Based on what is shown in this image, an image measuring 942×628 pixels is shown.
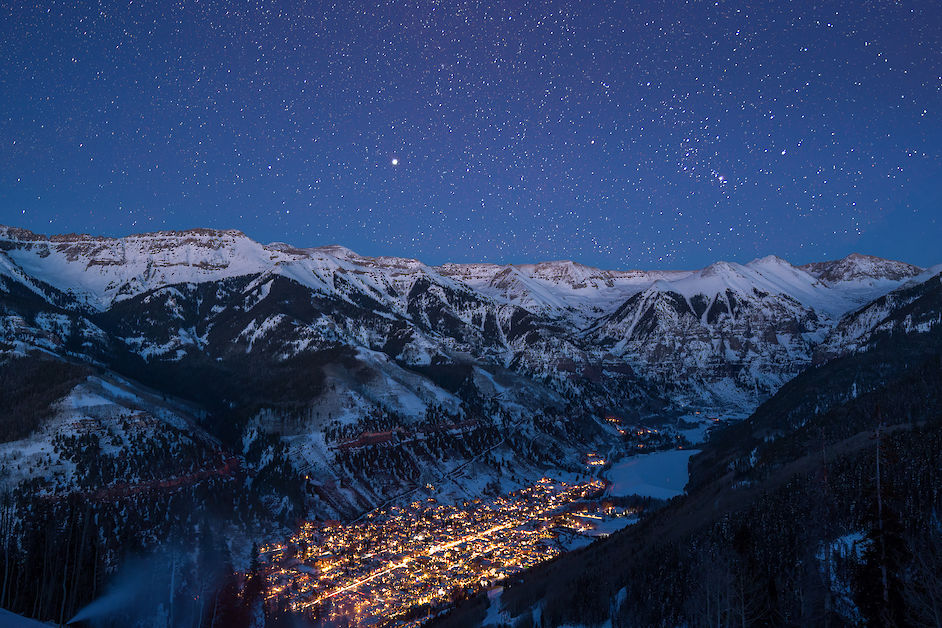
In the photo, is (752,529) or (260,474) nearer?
(752,529)

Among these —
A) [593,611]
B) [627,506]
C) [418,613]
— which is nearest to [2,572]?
[418,613]

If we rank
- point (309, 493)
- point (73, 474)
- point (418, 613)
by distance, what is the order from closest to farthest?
1. point (418, 613)
2. point (73, 474)
3. point (309, 493)

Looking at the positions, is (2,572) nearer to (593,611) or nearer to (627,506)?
(593,611)

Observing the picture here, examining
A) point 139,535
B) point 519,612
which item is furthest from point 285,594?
point 519,612

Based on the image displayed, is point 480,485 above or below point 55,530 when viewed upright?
above

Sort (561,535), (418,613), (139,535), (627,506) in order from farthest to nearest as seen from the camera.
Result: (627,506) < (561,535) < (139,535) < (418,613)

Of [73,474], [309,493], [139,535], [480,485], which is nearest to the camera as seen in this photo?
[139,535]

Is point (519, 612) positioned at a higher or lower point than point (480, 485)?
lower

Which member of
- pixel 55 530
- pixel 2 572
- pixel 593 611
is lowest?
pixel 593 611

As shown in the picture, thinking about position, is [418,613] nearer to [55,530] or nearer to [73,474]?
[55,530]
